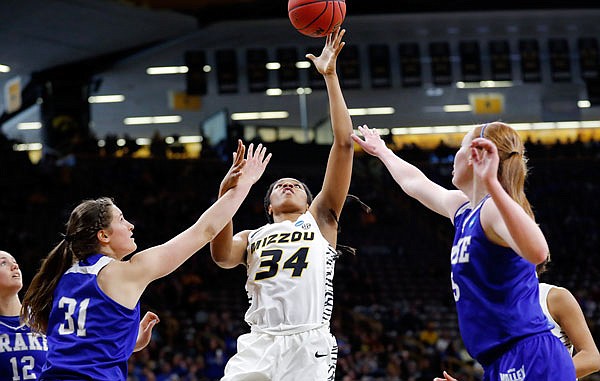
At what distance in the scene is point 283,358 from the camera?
4625 millimetres

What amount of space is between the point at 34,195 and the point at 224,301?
5300 mm

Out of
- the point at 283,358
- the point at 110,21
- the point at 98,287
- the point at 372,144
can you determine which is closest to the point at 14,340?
the point at 98,287

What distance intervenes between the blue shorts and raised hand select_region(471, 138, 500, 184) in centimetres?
74

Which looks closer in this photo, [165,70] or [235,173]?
[235,173]

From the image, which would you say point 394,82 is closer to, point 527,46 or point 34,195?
point 527,46

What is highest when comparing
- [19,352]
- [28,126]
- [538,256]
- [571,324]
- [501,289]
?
[538,256]

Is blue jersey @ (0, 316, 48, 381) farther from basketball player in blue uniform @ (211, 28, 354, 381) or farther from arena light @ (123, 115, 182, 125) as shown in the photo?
arena light @ (123, 115, 182, 125)

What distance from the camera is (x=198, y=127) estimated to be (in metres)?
26.2

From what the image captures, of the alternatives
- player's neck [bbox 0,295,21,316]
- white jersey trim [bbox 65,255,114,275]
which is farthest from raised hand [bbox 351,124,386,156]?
player's neck [bbox 0,295,21,316]

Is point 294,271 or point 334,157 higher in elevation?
point 334,157

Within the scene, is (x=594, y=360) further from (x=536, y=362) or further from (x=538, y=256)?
(x=538, y=256)

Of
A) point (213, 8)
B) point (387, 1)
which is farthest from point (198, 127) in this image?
point (387, 1)

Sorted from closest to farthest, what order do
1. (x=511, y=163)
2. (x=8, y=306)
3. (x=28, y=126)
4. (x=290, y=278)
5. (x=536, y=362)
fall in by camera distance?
1. (x=536, y=362)
2. (x=511, y=163)
3. (x=290, y=278)
4. (x=8, y=306)
5. (x=28, y=126)

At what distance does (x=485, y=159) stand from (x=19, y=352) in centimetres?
325
